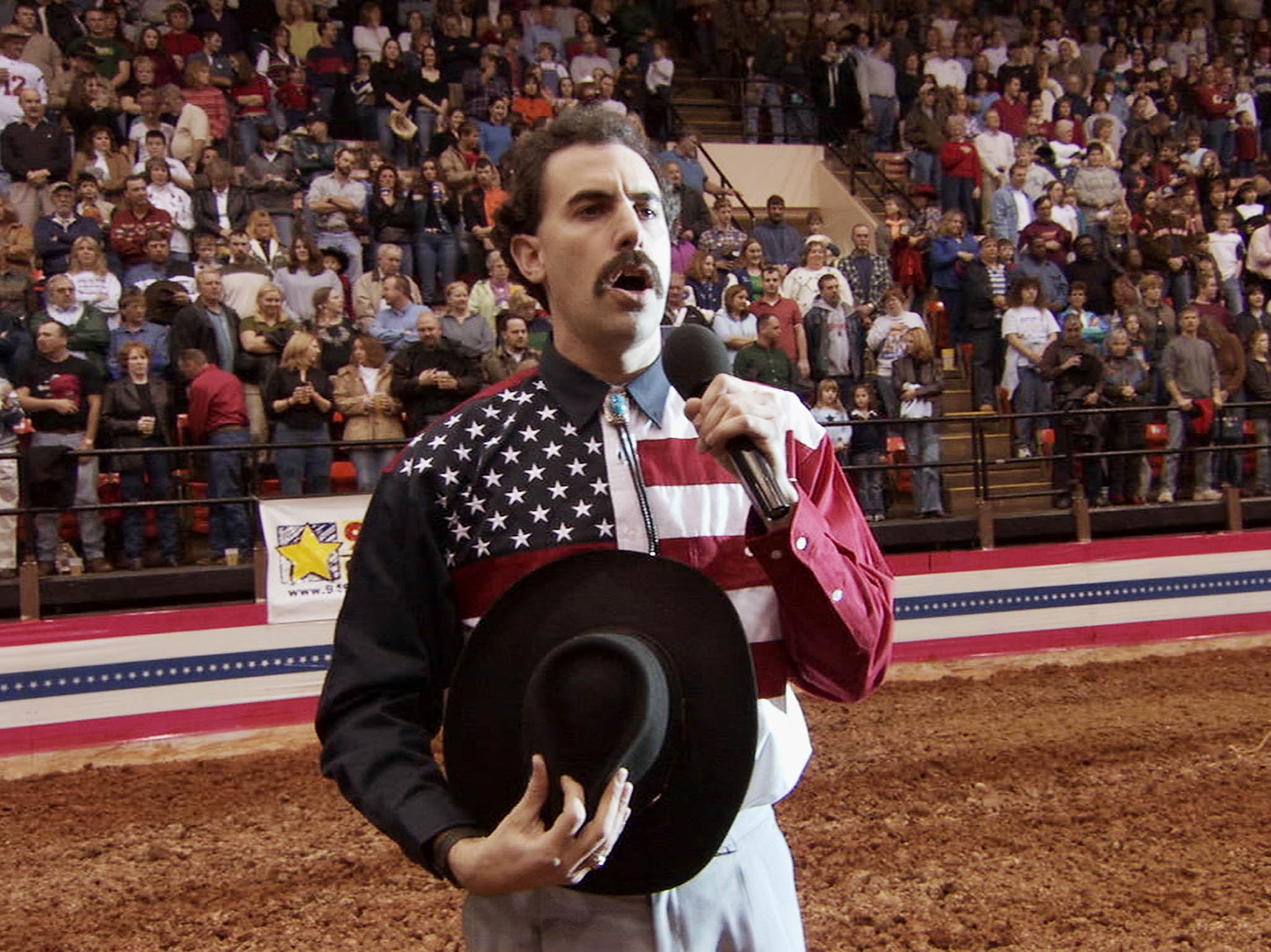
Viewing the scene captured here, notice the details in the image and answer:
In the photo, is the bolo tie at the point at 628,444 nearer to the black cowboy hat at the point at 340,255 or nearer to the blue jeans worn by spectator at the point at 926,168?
the black cowboy hat at the point at 340,255

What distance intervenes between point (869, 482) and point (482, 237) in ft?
13.0

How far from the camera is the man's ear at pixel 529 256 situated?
2.12 meters

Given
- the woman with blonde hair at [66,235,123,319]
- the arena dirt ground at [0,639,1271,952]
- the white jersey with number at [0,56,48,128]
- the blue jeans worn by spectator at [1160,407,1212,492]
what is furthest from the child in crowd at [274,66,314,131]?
the blue jeans worn by spectator at [1160,407,1212,492]

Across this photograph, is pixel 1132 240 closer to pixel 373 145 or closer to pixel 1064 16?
pixel 1064 16

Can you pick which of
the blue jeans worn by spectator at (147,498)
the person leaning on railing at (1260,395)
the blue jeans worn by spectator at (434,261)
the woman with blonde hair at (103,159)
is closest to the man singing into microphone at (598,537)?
the blue jeans worn by spectator at (147,498)

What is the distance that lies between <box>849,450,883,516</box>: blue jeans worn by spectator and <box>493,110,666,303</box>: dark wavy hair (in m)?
8.53

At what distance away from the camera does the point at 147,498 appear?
8789 mm

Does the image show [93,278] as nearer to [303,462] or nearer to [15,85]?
[303,462]

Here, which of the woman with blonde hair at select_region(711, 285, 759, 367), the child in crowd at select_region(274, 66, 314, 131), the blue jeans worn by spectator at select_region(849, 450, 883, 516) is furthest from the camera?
the child in crowd at select_region(274, 66, 314, 131)

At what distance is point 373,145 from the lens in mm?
12102

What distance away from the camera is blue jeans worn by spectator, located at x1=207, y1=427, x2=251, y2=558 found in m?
8.83

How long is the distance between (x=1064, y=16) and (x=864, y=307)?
33.2 feet

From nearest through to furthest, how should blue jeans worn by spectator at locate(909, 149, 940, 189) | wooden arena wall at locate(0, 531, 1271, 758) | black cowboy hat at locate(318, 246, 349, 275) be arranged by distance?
wooden arena wall at locate(0, 531, 1271, 758) < black cowboy hat at locate(318, 246, 349, 275) < blue jeans worn by spectator at locate(909, 149, 940, 189)

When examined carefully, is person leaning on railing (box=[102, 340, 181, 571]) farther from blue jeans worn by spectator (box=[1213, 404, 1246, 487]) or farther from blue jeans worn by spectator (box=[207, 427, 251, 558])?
blue jeans worn by spectator (box=[1213, 404, 1246, 487])
